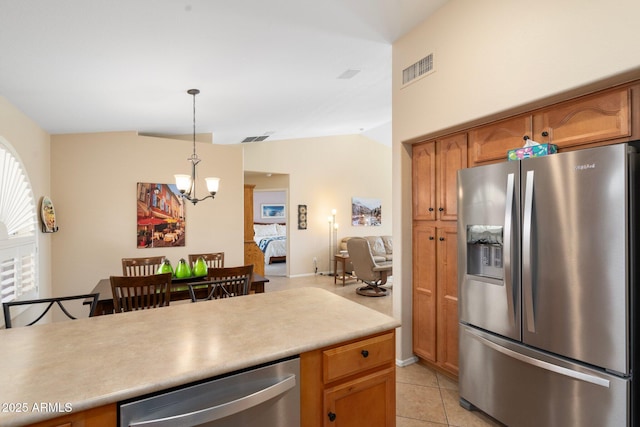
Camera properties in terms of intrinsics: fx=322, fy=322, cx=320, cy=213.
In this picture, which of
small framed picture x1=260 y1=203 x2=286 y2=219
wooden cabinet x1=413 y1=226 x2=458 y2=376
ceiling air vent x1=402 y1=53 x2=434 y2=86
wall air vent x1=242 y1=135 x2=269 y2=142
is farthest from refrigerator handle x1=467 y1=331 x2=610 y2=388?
small framed picture x1=260 y1=203 x2=286 y2=219

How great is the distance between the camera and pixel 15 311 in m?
3.02

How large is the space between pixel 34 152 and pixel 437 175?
14.0ft

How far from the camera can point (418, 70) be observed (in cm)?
286

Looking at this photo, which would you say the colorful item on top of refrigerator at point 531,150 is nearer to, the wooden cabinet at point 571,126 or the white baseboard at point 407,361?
the wooden cabinet at point 571,126

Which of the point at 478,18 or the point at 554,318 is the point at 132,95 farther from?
the point at 554,318

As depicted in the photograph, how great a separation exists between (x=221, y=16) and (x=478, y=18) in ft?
6.00

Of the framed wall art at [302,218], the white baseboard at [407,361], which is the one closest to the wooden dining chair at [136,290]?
the white baseboard at [407,361]

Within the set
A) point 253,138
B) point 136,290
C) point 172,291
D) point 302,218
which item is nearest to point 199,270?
point 172,291

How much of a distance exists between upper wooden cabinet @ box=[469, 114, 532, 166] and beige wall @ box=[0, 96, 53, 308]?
3929 millimetres

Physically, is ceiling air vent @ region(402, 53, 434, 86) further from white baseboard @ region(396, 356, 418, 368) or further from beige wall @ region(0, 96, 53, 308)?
beige wall @ region(0, 96, 53, 308)

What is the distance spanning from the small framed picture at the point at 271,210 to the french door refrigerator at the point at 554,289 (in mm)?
10076

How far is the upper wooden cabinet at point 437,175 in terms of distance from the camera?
2672 mm

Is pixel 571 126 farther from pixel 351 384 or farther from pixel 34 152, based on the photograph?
pixel 34 152

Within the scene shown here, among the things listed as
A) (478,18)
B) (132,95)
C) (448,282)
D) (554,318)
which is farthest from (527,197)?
(132,95)
